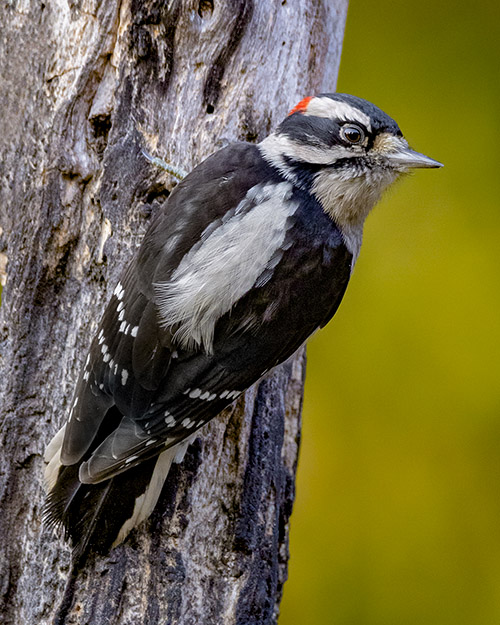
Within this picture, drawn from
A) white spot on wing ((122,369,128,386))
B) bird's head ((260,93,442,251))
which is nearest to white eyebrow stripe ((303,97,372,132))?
bird's head ((260,93,442,251))

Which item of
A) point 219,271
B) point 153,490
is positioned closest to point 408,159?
point 219,271

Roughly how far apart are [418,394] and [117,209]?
1.56 metres

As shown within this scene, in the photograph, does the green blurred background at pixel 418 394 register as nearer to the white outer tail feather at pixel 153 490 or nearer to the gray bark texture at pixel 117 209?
the gray bark texture at pixel 117 209

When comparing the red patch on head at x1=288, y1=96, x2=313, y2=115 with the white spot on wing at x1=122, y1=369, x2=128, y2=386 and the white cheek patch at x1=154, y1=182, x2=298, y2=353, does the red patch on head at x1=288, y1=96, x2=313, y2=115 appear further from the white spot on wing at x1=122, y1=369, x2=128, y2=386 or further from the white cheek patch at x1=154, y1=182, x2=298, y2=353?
the white spot on wing at x1=122, y1=369, x2=128, y2=386

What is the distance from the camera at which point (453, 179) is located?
2873 millimetres

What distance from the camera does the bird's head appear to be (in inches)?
59.1

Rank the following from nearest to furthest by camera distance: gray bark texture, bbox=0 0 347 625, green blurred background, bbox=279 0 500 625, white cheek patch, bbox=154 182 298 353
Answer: white cheek patch, bbox=154 182 298 353 → gray bark texture, bbox=0 0 347 625 → green blurred background, bbox=279 0 500 625

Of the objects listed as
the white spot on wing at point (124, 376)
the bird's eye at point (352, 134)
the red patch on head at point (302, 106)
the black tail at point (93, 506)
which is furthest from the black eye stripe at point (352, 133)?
the black tail at point (93, 506)

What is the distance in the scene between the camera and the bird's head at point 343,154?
1.50 metres

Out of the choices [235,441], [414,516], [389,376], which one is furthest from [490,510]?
[235,441]

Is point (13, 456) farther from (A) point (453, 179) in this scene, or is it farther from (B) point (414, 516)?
(A) point (453, 179)

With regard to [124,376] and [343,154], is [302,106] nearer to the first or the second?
[343,154]

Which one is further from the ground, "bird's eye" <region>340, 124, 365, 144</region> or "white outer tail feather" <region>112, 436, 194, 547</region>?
"bird's eye" <region>340, 124, 365, 144</region>

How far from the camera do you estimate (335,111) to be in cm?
152
